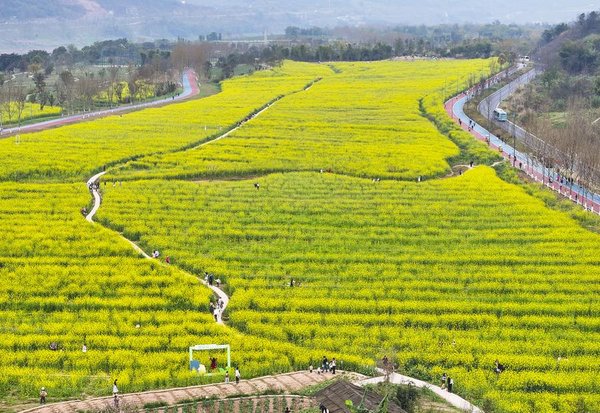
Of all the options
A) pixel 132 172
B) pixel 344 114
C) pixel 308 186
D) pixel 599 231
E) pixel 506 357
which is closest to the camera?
pixel 506 357

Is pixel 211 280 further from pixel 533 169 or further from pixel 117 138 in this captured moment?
pixel 117 138

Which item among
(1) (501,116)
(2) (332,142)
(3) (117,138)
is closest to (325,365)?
(2) (332,142)

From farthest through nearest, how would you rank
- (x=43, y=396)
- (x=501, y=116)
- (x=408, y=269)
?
(x=501, y=116)
(x=408, y=269)
(x=43, y=396)

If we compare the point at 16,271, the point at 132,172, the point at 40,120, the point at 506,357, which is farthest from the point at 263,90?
the point at 506,357

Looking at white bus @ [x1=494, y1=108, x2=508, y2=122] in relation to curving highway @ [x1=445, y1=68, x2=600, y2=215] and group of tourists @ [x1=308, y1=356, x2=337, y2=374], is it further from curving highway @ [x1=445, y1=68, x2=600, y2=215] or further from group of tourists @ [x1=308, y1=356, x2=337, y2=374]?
group of tourists @ [x1=308, y1=356, x2=337, y2=374]

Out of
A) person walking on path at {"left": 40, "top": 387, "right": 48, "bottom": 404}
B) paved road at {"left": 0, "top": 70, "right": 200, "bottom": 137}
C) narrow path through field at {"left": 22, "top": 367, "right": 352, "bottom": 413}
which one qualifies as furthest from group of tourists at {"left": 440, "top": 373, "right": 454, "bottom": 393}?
paved road at {"left": 0, "top": 70, "right": 200, "bottom": 137}

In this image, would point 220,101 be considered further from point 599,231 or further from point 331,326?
point 331,326
